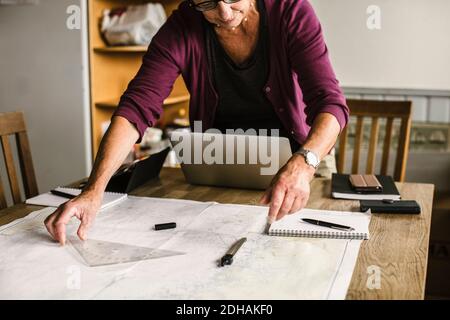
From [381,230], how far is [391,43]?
1.94 meters

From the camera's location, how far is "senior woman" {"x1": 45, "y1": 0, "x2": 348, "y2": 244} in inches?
56.2

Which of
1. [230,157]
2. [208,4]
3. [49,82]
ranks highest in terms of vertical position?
[208,4]

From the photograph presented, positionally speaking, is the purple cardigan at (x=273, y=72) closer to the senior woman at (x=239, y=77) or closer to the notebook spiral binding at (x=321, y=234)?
the senior woman at (x=239, y=77)

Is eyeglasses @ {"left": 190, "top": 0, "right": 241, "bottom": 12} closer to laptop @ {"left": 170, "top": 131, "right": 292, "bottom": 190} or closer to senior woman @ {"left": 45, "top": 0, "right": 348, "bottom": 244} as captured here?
senior woman @ {"left": 45, "top": 0, "right": 348, "bottom": 244}

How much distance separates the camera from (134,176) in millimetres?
1600

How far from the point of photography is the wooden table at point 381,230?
947mm

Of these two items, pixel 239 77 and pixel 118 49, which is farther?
pixel 118 49

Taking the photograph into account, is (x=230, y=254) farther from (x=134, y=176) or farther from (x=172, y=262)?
(x=134, y=176)

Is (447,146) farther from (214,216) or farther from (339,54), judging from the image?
(214,216)

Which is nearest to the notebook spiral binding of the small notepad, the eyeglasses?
the small notepad

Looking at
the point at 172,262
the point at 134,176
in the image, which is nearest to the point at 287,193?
the point at 172,262

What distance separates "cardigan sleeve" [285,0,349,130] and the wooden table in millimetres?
254

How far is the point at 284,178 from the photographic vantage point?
115 cm
